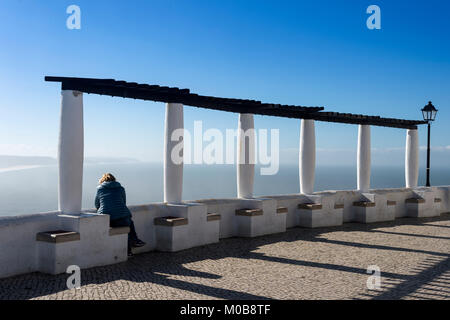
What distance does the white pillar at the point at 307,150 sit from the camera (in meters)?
13.3

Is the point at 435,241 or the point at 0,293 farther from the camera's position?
the point at 435,241

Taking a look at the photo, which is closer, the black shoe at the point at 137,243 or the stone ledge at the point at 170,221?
the black shoe at the point at 137,243

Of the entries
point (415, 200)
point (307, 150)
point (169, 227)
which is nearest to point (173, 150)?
point (169, 227)

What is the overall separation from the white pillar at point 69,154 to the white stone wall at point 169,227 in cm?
28

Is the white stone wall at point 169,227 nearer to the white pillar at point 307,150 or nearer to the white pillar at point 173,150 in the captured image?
the white pillar at point 173,150

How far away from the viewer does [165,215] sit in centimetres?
999

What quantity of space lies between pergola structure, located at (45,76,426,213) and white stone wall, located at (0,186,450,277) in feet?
1.40

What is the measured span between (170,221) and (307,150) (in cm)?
536

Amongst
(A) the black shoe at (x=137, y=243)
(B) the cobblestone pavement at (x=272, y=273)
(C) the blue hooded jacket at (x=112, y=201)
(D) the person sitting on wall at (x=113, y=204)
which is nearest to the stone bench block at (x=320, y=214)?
(B) the cobblestone pavement at (x=272, y=273)

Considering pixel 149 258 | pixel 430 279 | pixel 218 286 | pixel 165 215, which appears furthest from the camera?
pixel 165 215

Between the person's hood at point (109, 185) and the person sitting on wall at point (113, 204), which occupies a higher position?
the person's hood at point (109, 185)
